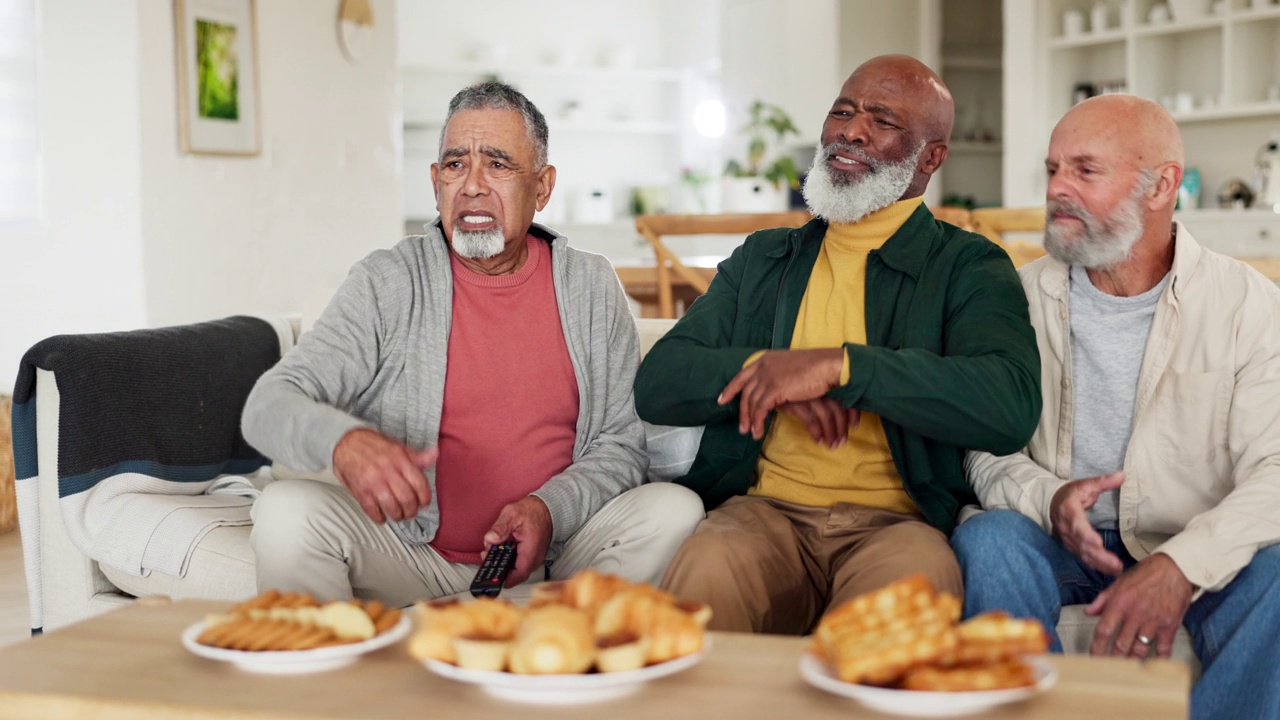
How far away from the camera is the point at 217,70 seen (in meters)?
4.70

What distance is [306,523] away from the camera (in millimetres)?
1981

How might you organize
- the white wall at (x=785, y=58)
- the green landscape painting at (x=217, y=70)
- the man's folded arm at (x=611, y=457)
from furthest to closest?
the white wall at (x=785, y=58) < the green landscape painting at (x=217, y=70) < the man's folded arm at (x=611, y=457)

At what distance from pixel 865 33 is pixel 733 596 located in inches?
255

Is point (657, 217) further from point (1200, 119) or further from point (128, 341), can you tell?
point (1200, 119)

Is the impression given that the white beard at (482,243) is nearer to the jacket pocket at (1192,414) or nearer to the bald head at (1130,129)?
the bald head at (1130,129)

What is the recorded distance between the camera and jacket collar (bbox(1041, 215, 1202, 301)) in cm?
204

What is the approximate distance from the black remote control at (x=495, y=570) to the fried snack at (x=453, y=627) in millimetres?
336

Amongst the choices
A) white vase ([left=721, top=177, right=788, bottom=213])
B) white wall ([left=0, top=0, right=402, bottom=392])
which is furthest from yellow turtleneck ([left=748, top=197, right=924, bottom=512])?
white vase ([left=721, top=177, right=788, bottom=213])

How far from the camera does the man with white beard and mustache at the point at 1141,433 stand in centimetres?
183

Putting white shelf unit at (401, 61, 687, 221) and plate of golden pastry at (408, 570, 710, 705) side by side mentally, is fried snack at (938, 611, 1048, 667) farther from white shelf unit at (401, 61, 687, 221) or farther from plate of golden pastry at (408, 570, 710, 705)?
white shelf unit at (401, 61, 687, 221)

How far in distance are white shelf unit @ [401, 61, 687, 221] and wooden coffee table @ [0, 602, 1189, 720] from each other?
7630 mm

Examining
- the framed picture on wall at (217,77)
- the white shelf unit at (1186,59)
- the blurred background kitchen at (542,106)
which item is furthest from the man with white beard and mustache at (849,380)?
the white shelf unit at (1186,59)

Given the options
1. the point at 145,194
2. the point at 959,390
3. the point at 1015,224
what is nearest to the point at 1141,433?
the point at 959,390

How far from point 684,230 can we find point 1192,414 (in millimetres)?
2572
